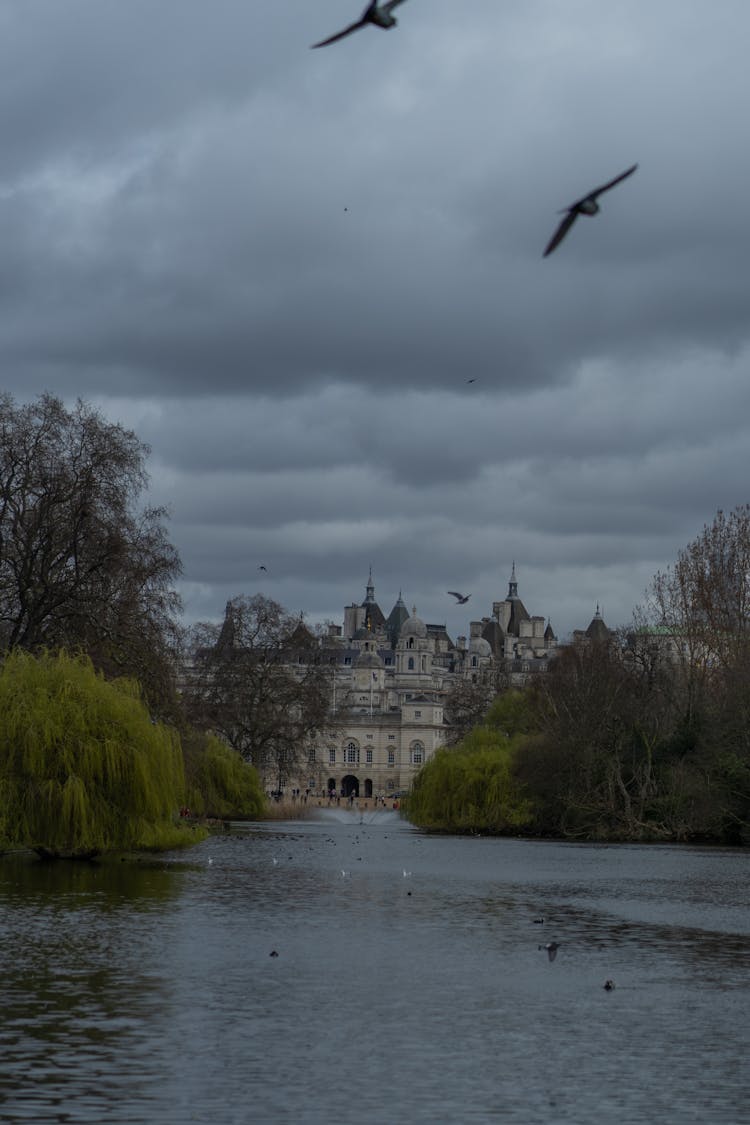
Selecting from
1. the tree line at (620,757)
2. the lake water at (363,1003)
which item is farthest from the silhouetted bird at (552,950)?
the tree line at (620,757)

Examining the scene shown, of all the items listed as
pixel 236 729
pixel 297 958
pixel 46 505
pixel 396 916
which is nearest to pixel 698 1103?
pixel 297 958

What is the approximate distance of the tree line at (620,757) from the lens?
2717 inches

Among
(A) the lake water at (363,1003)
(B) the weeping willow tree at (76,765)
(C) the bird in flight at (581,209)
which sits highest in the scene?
(C) the bird in flight at (581,209)

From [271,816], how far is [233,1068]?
88.1m

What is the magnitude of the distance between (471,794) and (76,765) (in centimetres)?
3664

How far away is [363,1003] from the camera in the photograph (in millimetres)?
21656

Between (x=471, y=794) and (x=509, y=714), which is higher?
(x=509, y=714)

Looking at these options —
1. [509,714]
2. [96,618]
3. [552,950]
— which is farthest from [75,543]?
[509,714]

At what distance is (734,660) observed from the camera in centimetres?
7862

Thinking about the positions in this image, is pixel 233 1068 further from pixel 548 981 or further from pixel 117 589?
pixel 117 589

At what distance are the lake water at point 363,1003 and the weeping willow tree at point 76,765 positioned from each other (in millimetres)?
1081

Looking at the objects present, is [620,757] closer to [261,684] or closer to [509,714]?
[509,714]

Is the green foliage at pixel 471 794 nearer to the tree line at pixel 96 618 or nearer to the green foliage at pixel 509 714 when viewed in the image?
the green foliage at pixel 509 714

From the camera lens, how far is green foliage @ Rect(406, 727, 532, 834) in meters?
74.8
